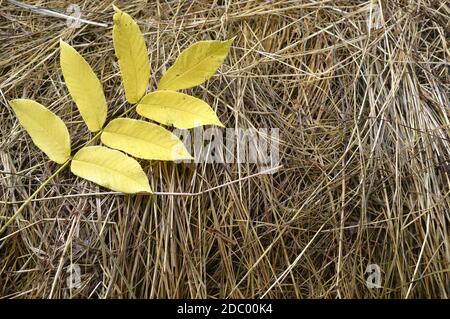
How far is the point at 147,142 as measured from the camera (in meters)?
0.97

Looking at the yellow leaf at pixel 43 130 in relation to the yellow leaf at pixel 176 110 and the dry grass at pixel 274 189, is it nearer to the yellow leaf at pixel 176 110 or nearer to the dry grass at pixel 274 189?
the dry grass at pixel 274 189

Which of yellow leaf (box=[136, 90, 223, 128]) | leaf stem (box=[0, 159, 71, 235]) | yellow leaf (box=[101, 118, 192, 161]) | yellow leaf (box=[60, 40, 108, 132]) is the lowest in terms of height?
leaf stem (box=[0, 159, 71, 235])

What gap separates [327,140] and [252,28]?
0.35 meters

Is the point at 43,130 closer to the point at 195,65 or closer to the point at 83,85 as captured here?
the point at 83,85

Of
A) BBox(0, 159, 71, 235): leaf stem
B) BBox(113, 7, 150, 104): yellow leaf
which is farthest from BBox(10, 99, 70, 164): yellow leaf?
BBox(113, 7, 150, 104): yellow leaf

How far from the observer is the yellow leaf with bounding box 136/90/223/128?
976mm

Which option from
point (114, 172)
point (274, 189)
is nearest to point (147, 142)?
point (114, 172)

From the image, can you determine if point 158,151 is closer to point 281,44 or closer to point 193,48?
point 193,48

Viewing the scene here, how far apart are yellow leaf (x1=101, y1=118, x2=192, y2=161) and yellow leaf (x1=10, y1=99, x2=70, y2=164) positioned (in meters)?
0.09

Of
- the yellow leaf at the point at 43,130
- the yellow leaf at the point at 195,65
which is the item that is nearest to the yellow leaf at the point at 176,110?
the yellow leaf at the point at 195,65

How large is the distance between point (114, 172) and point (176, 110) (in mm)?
182

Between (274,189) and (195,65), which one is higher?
(195,65)

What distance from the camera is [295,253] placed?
39.9 inches

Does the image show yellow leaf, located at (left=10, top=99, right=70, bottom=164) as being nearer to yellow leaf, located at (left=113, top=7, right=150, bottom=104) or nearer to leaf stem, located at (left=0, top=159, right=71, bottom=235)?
leaf stem, located at (left=0, top=159, right=71, bottom=235)
